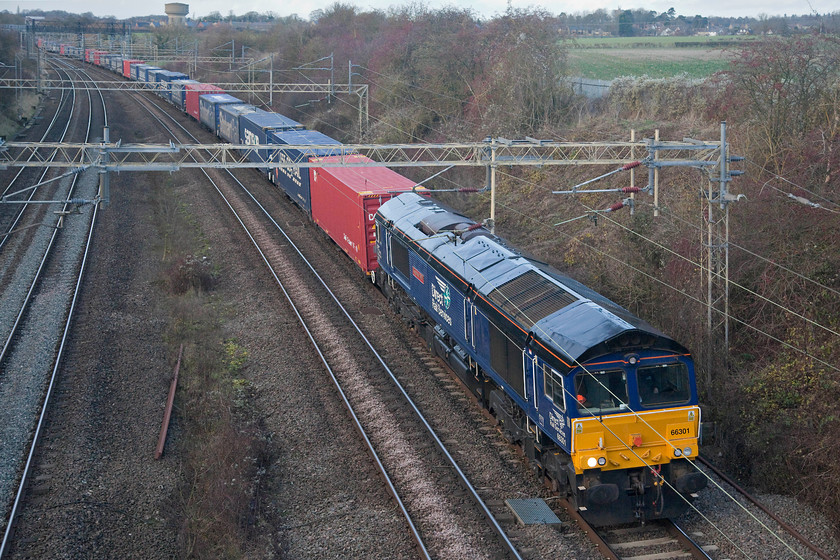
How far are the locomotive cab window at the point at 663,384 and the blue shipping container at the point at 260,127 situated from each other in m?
24.7

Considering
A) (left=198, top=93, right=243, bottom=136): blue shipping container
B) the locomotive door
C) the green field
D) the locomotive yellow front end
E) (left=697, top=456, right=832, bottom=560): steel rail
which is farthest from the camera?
(left=198, top=93, right=243, bottom=136): blue shipping container

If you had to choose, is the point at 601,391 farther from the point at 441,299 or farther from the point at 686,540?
the point at 441,299

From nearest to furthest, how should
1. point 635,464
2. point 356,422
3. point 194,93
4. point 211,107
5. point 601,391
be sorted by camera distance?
1. point 601,391
2. point 635,464
3. point 356,422
4. point 211,107
5. point 194,93

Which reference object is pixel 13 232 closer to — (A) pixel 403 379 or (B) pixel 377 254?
(B) pixel 377 254

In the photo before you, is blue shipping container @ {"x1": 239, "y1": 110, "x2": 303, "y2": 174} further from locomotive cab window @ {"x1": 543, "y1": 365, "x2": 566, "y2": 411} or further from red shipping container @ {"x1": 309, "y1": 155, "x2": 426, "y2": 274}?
locomotive cab window @ {"x1": 543, "y1": 365, "x2": 566, "y2": 411}

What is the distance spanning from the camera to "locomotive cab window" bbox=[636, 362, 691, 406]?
440 inches

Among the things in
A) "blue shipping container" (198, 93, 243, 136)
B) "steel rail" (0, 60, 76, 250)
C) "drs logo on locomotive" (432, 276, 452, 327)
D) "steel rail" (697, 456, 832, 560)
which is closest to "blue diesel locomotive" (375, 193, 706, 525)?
"steel rail" (697, 456, 832, 560)

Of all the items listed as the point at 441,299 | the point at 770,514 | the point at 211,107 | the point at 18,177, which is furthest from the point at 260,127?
the point at 770,514

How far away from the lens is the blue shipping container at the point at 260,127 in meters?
34.8

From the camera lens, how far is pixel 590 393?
11.0 meters

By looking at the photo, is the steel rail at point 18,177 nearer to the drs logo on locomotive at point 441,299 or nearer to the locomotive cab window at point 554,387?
the drs logo on locomotive at point 441,299

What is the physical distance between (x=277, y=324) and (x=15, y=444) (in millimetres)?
7804

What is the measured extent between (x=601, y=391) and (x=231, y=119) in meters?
36.3

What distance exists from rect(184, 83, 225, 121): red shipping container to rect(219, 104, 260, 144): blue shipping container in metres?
9.09
